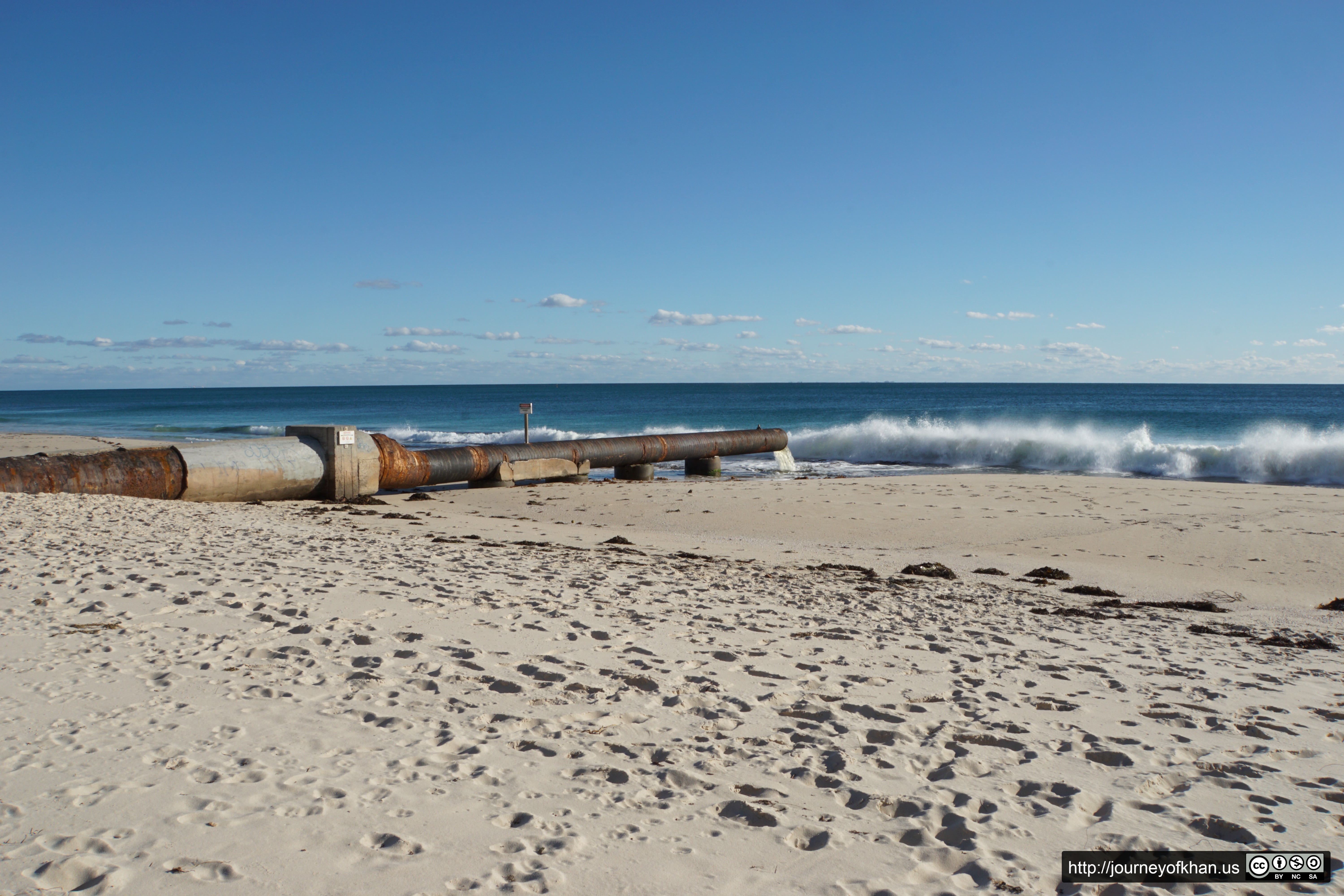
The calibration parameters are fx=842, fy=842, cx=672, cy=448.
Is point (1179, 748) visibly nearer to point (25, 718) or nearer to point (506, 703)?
point (506, 703)

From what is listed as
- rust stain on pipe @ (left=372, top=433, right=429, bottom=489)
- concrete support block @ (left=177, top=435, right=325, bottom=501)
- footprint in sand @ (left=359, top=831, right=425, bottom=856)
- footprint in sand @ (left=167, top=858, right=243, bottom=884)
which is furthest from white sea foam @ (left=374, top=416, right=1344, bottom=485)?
footprint in sand @ (left=167, top=858, right=243, bottom=884)

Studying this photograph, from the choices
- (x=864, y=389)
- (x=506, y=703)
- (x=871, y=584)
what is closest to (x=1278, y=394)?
(x=864, y=389)

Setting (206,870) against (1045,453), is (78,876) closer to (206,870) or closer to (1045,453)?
(206,870)

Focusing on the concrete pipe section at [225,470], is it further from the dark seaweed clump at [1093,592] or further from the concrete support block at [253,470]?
the dark seaweed clump at [1093,592]

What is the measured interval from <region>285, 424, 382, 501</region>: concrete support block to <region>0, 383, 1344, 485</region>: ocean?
26.2 ft

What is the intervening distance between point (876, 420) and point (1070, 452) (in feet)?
26.9

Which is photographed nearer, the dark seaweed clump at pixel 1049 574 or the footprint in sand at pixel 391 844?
the footprint in sand at pixel 391 844

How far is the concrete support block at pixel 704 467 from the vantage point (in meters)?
18.3

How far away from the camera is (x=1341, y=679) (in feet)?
16.1

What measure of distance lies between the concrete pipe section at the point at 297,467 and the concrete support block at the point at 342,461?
0.04ft

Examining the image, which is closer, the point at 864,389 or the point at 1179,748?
the point at 1179,748

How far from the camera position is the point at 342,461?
12047 mm

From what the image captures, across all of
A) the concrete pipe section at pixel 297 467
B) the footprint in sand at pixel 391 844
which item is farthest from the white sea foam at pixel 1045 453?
the footprint in sand at pixel 391 844

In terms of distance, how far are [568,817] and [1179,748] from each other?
106 inches
